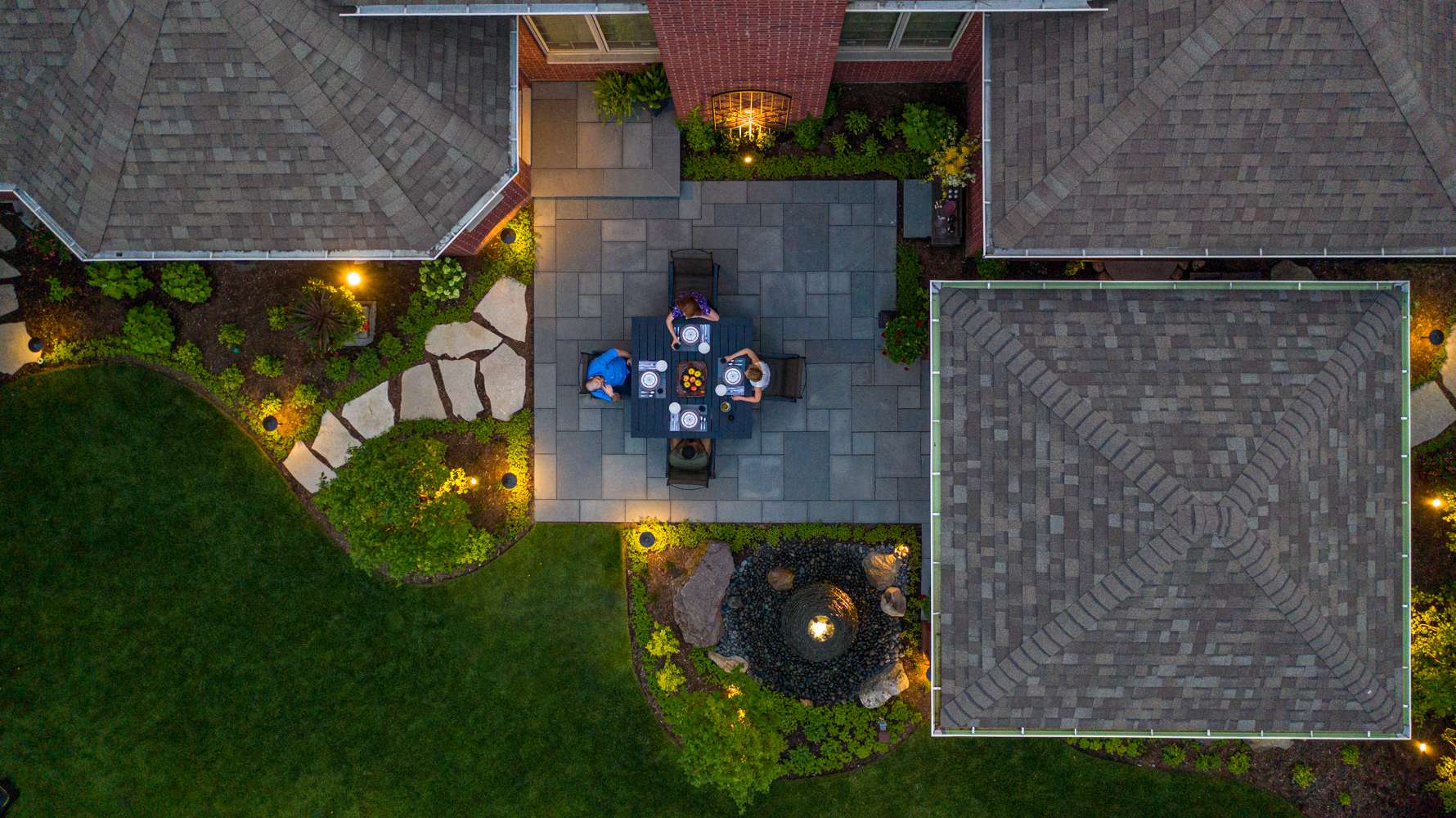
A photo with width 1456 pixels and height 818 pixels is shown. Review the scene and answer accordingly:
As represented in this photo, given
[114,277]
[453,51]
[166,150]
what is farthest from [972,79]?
[114,277]

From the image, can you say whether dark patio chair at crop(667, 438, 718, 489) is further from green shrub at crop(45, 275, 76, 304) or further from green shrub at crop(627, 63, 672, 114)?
green shrub at crop(45, 275, 76, 304)

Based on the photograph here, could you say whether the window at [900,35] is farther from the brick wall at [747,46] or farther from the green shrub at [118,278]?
the green shrub at [118,278]

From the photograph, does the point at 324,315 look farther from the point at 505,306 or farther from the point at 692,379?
the point at 692,379

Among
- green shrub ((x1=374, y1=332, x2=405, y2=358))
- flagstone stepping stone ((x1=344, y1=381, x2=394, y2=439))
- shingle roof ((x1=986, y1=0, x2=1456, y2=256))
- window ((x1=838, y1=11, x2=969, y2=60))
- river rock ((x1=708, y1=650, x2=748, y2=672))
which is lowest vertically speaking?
river rock ((x1=708, y1=650, x2=748, y2=672))

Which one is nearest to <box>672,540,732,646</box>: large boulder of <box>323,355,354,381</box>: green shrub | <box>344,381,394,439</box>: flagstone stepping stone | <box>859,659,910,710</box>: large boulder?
<box>859,659,910,710</box>: large boulder

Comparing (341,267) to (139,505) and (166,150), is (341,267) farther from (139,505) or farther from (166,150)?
(139,505)

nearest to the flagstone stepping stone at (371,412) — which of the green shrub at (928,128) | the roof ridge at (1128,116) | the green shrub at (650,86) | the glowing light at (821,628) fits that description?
A: the green shrub at (650,86)
